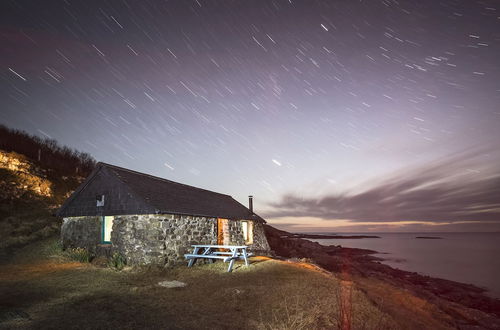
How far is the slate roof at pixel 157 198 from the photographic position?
51.0 ft

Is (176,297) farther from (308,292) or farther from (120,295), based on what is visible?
(308,292)

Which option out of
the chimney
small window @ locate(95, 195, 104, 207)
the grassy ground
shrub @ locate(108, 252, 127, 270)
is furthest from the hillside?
the chimney

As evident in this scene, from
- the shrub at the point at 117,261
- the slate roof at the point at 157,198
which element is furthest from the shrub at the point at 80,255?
the slate roof at the point at 157,198

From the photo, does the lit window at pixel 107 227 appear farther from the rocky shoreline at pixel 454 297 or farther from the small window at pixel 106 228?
the rocky shoreline at pixel 454 297

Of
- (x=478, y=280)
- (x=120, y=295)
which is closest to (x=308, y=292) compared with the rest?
(x=120, y=295)

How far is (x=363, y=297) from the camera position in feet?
31.3

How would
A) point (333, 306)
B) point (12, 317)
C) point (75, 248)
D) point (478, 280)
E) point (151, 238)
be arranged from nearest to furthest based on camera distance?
point (12, 317), point (333, 306), point (151, 238), point (75, 248), point (478, 280)

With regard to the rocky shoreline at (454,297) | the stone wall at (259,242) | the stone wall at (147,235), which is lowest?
the rocky shoreline at (454,297)

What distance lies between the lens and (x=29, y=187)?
96.4 ft

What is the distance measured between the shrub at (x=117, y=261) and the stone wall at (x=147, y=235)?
0.69 ft

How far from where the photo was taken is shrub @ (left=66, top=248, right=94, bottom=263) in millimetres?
15766

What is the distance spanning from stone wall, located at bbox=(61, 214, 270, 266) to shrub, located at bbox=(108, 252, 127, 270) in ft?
0.69

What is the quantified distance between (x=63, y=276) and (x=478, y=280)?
38262 millimetres

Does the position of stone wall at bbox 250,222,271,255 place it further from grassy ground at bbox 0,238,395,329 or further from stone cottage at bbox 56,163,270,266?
grassy ground at bbox 0,238,395,329
